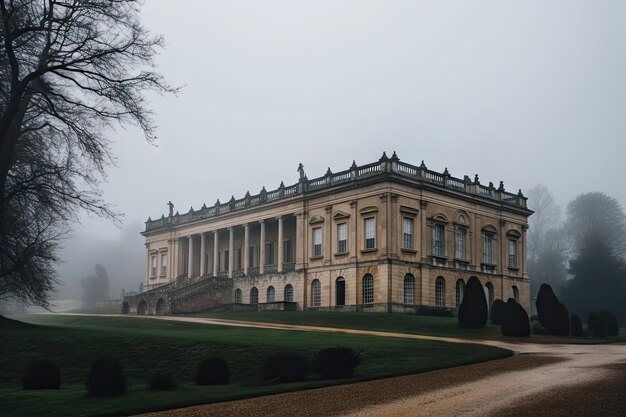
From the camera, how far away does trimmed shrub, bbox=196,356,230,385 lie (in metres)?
20.4

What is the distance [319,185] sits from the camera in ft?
205

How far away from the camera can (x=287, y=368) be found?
19984 mm

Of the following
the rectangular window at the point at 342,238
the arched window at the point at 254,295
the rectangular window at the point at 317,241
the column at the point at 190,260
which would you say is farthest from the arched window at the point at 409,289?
the column at the point at 190,260

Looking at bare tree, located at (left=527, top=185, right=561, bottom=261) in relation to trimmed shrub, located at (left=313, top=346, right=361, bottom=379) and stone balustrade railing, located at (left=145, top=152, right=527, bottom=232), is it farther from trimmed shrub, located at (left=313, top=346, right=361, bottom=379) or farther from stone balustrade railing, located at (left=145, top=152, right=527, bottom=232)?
trimmed shrub, located at (left=313, top=346, right=361, bottom=379)

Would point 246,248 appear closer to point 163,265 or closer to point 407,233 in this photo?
point 163,265

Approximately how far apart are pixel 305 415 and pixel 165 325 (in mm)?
28943

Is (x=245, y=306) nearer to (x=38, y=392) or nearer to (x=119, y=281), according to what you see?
(x=38, y=392)

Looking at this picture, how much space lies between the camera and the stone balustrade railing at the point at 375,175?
185 ft

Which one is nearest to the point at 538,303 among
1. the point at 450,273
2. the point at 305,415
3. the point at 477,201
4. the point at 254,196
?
the point at 450,273

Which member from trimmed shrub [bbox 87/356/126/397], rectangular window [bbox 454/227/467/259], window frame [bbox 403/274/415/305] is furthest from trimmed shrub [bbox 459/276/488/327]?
trimmed shrub [bbox 87/356/126/397]

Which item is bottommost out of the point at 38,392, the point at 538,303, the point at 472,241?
the point at 38,392

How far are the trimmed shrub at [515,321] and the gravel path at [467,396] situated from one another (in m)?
14.4

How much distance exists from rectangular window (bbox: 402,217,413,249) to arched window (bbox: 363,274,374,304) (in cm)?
377

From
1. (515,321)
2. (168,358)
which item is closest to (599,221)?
(515,321)
